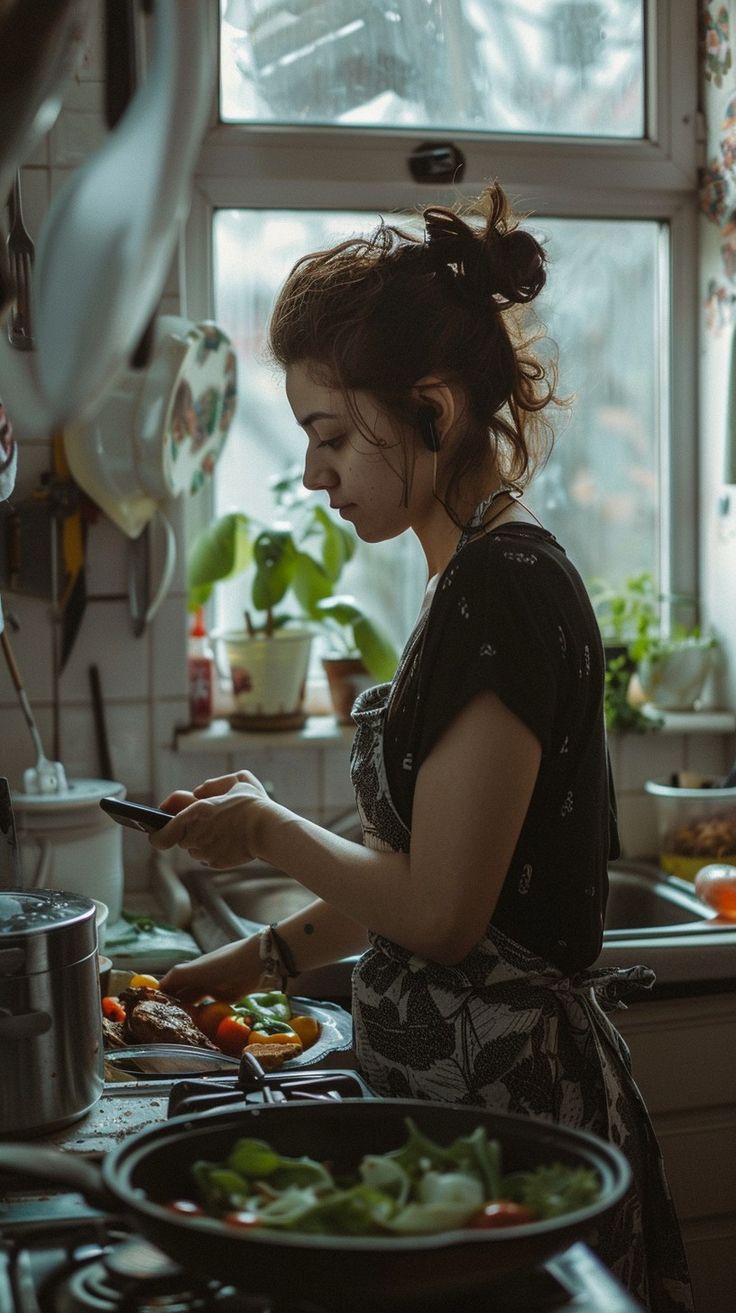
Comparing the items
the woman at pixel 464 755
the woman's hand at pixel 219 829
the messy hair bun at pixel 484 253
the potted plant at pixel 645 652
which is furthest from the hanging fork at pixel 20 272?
the potted plant at pixel 645 652

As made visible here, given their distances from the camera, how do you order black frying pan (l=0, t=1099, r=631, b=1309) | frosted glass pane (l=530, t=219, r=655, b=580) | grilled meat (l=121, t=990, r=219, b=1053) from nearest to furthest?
black frying pan (l=0, t=1099, r=631, b=1309) < grilled meat (l=121, t=990, r=219, b=1053) < frosted glass pane (l=530, t=219, r=655, b=580)

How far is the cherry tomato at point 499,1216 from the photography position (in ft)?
2.24

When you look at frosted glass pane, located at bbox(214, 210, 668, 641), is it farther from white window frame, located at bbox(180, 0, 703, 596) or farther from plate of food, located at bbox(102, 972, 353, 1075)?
plate of food, located at bbox(102, 972, 353, 1075)

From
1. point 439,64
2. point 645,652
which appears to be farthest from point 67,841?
point 439,64

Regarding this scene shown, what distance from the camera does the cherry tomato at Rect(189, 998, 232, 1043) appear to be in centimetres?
148

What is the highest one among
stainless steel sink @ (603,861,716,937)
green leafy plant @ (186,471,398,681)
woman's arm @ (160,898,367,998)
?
green leafy plant @ (186,471,398,681)

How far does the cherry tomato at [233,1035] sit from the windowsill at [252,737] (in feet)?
2.77

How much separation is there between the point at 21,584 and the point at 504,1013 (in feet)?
4.03

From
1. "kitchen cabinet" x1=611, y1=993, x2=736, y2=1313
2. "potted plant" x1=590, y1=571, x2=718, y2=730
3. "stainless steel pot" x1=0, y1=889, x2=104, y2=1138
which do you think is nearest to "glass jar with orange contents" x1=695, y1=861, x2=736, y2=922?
"kitchen cabinet" x1=611, y1=993, x2=736, y2=1313

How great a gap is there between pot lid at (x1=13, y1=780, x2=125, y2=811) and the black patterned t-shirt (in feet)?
2.67

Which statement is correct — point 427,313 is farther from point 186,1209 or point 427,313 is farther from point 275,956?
point 186,1209

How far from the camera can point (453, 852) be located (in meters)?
1.03

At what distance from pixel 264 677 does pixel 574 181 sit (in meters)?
1.03

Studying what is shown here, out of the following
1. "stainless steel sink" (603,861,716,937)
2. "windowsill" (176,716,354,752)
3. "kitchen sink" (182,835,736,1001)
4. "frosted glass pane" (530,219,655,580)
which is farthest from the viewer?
"frosted glass pane" (530,219,655,580)
